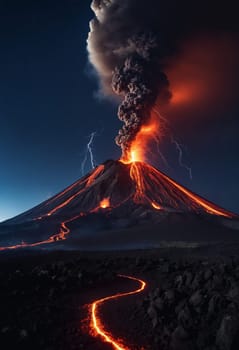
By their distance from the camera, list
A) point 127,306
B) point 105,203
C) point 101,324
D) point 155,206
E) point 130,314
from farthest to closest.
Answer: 1. point 105,203
2. point 155,206
3. point 127,306
4. point 130,314
5. point 101,324

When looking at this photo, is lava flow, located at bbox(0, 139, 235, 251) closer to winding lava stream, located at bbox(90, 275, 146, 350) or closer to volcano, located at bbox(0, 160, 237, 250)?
volcano, located at bbox(0, 160, 237, 250)

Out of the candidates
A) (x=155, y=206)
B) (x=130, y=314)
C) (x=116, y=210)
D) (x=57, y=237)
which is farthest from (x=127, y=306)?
(x=155, y=206)

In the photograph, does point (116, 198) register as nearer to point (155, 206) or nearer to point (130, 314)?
point (155, 206)

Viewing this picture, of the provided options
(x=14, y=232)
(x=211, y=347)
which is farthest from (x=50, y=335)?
(x=14, y=232)

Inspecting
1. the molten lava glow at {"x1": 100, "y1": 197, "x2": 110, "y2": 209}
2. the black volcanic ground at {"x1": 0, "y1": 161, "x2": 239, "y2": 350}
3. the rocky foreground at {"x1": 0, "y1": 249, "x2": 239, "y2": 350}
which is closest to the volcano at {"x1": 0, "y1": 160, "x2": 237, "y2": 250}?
the molten lava glow at {"x1": 100, "y1": 197, "x2": 110, "y2": 209}

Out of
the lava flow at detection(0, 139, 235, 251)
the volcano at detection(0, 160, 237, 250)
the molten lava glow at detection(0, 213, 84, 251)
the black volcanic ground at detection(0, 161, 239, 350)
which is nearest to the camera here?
the black volcanic ground at detection(0, 161, 239, 350)

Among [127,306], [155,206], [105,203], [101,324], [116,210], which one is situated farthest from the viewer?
[105,203]

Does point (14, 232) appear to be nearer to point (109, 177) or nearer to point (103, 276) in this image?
point (109, 177)

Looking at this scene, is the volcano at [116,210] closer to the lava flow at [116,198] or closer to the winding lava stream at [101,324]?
the lava flow at [116,198]
